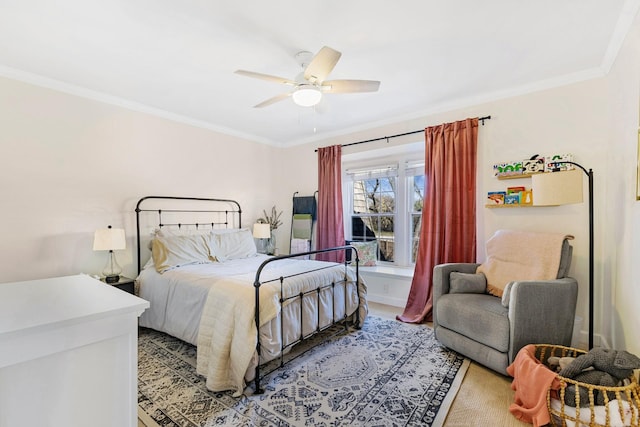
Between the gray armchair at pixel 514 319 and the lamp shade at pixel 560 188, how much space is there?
0.47 m

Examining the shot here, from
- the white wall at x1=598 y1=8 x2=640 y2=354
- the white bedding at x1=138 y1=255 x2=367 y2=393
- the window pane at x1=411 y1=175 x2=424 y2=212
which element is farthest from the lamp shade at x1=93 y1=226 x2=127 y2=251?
the white wall at x1=598 y1=8 x2=640 y2=354

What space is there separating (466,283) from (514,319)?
2.06 ft

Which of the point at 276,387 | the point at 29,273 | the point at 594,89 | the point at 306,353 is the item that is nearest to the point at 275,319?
the point at 276,387

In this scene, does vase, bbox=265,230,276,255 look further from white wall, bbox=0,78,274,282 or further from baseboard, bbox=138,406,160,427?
baseboard, bbox=138,406,160,427

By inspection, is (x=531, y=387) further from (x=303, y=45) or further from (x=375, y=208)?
(x=375, y=208)

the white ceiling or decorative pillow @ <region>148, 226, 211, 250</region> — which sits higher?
the white ceiling

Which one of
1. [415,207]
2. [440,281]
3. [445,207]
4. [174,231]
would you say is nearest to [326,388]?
[440,281]

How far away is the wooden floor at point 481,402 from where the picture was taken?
5.72 ft

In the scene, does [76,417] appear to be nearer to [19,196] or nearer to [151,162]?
[19,196]

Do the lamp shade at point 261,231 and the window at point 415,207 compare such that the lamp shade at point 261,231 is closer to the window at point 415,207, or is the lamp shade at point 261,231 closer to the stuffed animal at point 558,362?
the window at point 415,207

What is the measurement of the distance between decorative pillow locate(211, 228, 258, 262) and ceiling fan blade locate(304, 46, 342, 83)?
2.31 metres

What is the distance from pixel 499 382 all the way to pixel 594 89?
267 cm

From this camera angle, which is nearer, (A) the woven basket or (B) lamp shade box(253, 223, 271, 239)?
(A) the woven basket

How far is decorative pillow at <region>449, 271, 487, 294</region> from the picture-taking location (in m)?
2.71
